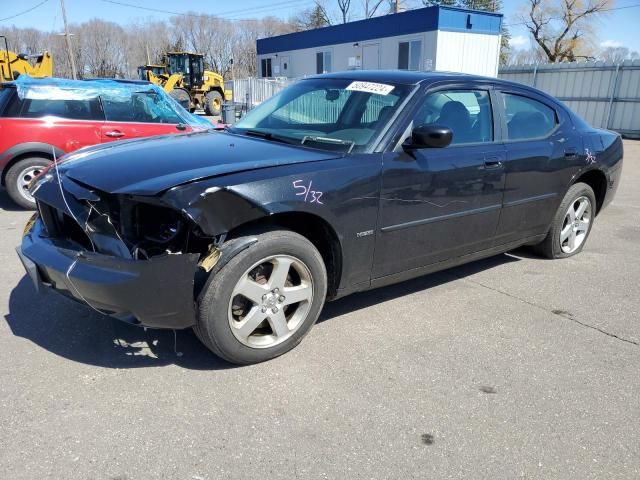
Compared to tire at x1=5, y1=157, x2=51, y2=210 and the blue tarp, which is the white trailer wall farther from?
tire at x1=5, y1=157, x2=51, y2=210

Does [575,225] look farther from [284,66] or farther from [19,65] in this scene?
[284,66]

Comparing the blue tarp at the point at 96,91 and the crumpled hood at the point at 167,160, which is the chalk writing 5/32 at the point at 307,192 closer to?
the crumpled hood at the point at 167,160

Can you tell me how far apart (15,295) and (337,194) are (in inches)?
105

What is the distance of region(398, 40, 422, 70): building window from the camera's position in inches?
826

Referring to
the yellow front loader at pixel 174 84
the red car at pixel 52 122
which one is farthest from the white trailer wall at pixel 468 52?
the red car at pixel 52 122

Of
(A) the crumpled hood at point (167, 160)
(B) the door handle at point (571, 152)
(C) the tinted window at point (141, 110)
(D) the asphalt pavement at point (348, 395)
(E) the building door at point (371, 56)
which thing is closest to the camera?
(D) the asphalt pavement at point (348, 395)

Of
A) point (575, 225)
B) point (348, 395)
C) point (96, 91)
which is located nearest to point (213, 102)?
point (96, 91)

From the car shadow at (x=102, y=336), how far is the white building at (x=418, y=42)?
18.4 metres

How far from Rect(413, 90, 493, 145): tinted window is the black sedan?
1cm

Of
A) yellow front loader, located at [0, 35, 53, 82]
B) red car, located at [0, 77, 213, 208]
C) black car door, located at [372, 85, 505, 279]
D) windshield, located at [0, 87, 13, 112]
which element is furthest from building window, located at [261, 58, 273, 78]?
black car door, located at [372, 85, 505, 279]

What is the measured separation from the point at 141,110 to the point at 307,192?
5240 mm

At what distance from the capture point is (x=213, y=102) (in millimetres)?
25516

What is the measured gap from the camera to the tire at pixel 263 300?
280 centimetres

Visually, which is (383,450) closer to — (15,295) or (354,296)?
(354,296)
